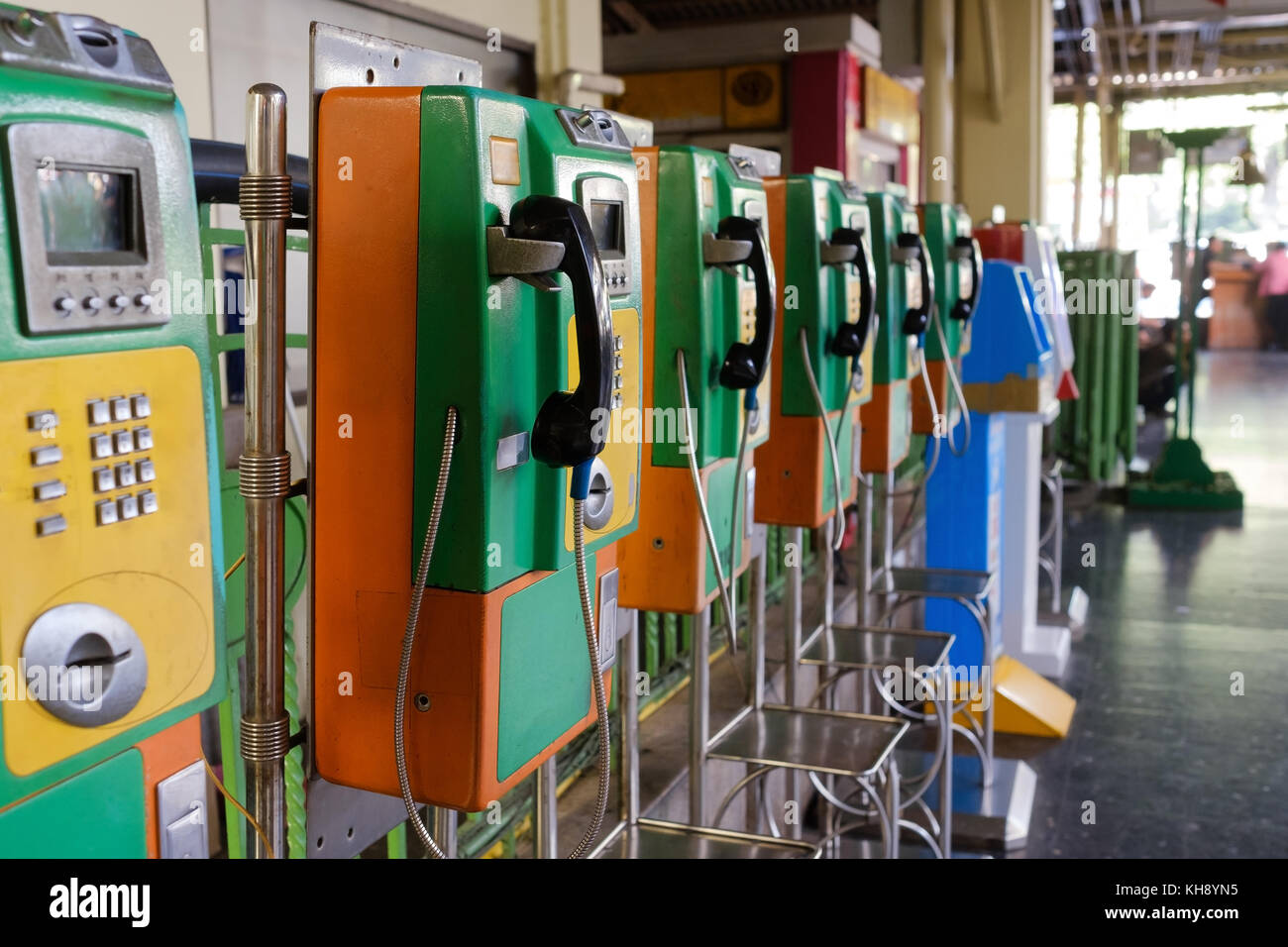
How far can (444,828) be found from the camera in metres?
1.48

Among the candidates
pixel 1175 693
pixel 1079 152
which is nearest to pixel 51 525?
pixel 1175 693

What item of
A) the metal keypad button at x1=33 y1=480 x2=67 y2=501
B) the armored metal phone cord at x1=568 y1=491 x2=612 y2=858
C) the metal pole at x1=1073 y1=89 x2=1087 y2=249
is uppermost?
the metal pole at x1=1073 y1=89 x2=1087 y2=249

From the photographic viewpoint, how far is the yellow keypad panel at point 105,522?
0.89 meters

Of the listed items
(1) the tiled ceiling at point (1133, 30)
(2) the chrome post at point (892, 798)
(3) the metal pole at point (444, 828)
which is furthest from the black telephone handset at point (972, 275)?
(3) the metal pole at point (444, 828)

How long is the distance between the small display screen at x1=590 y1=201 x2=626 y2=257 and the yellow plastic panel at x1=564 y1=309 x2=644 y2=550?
2.9 inches

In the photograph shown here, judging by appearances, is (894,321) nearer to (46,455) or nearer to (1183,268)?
(46,455)

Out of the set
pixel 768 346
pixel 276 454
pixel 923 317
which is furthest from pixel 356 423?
pixel 923 317

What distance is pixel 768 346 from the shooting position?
1990mm

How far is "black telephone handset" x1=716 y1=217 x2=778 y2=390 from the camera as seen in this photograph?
1952 mm

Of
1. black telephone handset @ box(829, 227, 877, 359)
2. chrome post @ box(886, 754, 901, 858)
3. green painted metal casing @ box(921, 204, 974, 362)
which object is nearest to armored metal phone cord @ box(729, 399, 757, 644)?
black telephone handset @ box(829, 227, 877, 359)

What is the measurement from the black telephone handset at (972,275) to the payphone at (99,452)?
2.78 meters

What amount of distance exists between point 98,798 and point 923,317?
2387mm

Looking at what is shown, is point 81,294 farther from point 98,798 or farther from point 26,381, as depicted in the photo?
point 98,798

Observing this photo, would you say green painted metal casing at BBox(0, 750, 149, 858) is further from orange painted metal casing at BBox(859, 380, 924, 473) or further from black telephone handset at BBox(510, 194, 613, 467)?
orange painted metal casing at BBox(859, 380, 924, 473)
